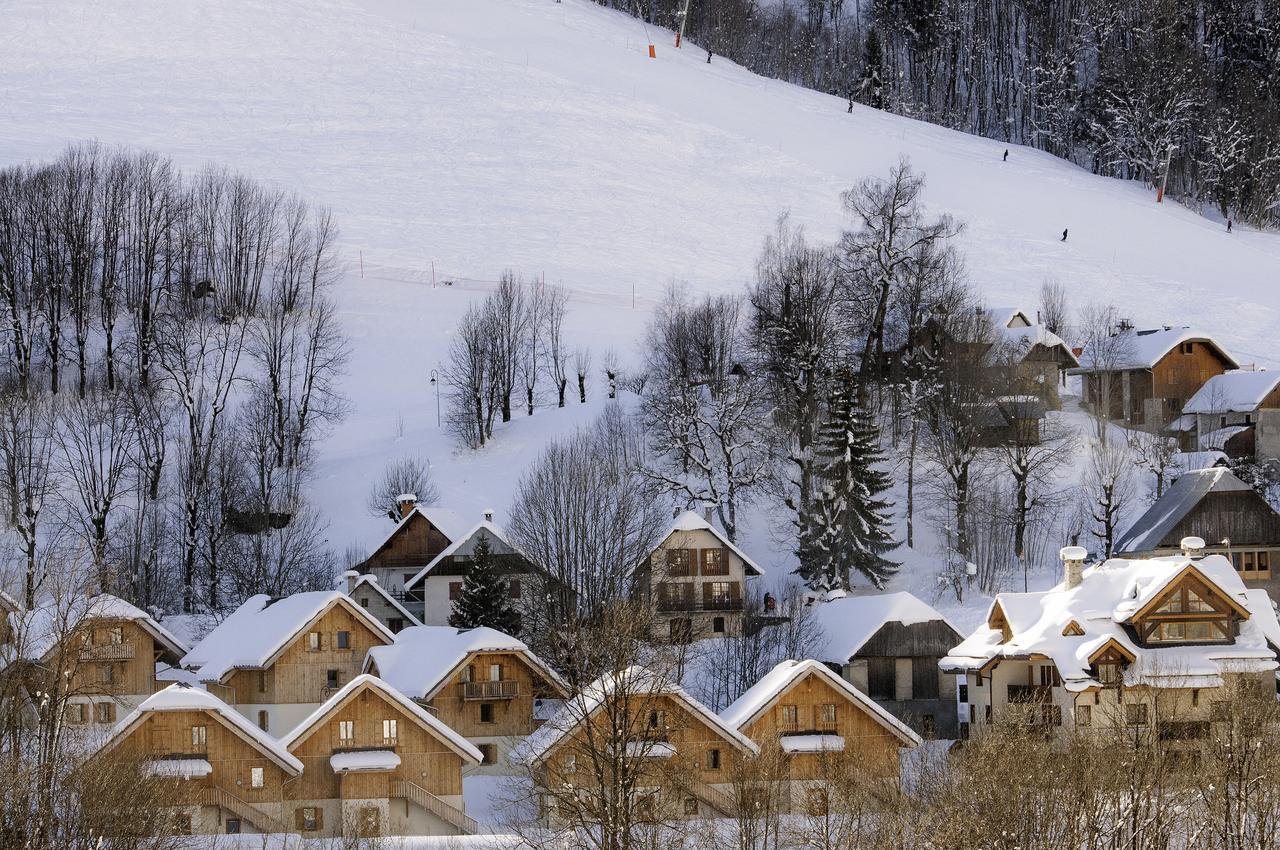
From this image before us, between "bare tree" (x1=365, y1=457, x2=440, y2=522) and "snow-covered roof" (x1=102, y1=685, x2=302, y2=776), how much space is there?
2833 centimetres

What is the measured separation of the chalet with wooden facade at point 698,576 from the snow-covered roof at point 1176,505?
533 inches

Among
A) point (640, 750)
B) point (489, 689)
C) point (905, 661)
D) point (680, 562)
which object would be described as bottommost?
point (489, 689)

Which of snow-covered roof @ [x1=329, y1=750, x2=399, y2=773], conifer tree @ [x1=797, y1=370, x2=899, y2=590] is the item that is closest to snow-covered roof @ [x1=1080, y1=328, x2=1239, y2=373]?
conifer tree @ [x1=797, y1=370, x2=899, y2=590]

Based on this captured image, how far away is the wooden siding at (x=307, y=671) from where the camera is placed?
57.1 meters

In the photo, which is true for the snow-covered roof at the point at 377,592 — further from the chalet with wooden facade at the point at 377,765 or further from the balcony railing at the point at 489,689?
the chalet with wooden facade at the point at 377,765

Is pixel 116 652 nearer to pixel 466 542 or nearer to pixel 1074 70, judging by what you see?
pixel 466 542

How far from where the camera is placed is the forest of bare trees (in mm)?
70250

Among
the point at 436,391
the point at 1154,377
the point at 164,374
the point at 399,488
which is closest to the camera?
the point at 399,488

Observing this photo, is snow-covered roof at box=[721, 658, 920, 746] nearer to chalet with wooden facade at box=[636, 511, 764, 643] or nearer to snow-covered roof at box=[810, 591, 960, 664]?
snow-covered roof at box=[810, 591, 960, 664]

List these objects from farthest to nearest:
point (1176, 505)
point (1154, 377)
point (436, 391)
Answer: point (436, 391) < point (1154, 377) < point (1176, 505)

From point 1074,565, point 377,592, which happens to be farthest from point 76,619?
point 1074,565

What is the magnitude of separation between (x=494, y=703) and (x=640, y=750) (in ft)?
41.8

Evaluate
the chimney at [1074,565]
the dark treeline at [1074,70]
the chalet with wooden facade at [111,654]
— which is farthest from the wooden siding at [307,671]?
the dark treeline at [1074,70]

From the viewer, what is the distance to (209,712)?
149 feet
